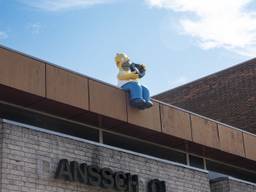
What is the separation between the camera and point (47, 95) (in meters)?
13.3

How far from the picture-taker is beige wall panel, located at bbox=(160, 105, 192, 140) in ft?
52.2

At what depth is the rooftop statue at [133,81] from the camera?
14961mm

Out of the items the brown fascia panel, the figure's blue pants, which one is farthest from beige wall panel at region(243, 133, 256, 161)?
the figure's blue pants

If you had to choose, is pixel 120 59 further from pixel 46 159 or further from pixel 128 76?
pixel 46 159

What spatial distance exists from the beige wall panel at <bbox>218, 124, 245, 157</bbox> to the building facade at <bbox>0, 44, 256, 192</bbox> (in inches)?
1.1

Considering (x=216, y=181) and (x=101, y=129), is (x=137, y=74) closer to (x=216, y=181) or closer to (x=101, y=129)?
(x=101, y=129)

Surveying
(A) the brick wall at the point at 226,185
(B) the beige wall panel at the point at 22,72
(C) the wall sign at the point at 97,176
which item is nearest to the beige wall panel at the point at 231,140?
(A) the brick wall at the point at 226,185

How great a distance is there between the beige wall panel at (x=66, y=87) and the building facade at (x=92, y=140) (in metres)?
0.02

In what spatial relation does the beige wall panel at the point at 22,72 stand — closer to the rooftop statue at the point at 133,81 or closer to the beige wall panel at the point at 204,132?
the rooftop statue at the point at 133,81

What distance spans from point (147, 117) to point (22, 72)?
143 inches

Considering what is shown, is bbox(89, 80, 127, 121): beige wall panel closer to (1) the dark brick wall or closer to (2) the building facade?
(2) the building facade

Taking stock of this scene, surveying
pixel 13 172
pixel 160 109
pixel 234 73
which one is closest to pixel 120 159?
pixel 160 109

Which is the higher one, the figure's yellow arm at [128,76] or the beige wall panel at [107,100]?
the figure's yellow arm at [128,76]

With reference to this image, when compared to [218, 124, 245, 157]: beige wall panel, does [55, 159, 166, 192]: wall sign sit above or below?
below
